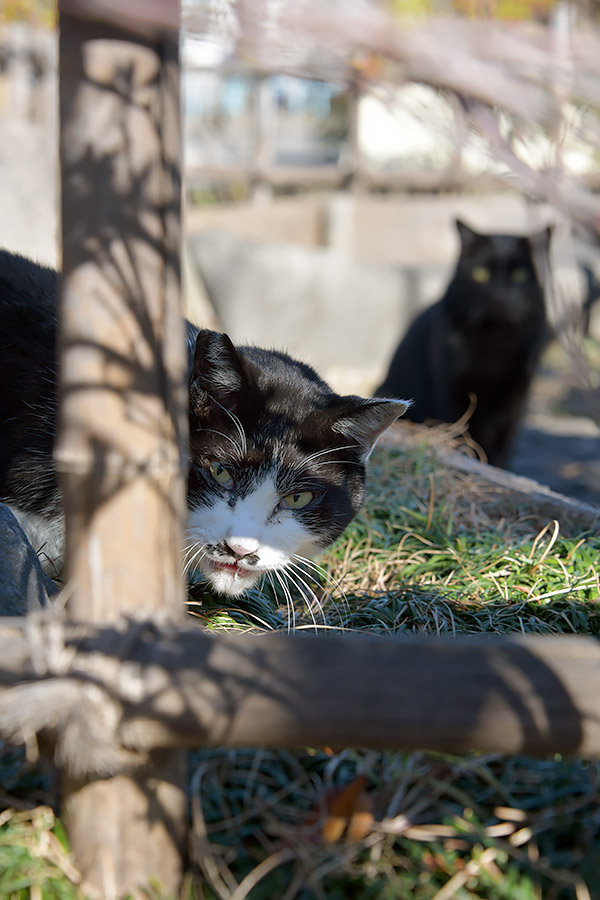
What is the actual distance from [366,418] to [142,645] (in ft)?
4.20

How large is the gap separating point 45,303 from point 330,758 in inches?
63.8

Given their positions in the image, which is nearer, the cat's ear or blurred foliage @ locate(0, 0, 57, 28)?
the cat's ear

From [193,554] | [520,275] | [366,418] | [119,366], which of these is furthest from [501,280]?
[119,366]

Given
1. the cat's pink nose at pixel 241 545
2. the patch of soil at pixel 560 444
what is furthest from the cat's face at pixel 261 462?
the patch of soil at pixel 560 444

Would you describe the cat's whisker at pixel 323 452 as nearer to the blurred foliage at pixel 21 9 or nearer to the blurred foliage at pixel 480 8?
the blurred foliage at pixel 480 8

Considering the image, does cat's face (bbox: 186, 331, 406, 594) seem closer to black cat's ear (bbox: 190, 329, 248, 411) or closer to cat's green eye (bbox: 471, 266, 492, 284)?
black cat's ear (bbox: 190, 329, 248, 411)

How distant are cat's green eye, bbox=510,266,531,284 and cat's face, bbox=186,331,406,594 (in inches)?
115

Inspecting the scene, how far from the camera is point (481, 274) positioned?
16.5ft

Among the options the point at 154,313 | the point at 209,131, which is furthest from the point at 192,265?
the point at 154,313

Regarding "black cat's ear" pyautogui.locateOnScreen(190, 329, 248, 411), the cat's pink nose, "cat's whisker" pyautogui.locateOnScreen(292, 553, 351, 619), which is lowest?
"cat's whisker" pyautogui.locateOnScreen(292, 553, 351, 619)

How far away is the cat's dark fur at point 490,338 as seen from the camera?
5.02 metres

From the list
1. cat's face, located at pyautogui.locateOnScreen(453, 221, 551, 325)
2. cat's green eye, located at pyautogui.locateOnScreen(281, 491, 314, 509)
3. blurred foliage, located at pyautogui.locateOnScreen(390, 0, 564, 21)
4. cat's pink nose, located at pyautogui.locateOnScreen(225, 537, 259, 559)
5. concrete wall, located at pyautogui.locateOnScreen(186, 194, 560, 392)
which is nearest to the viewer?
blurred foliage, located at pyautogui.locateOnScreen(390, 0, 564, 21)

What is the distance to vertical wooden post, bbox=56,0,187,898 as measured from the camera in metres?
1.28

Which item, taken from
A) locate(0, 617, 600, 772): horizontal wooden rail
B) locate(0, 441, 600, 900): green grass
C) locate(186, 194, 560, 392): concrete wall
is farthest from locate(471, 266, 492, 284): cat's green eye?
locate(0, 617, 600, 772): horizontal wooden rail
